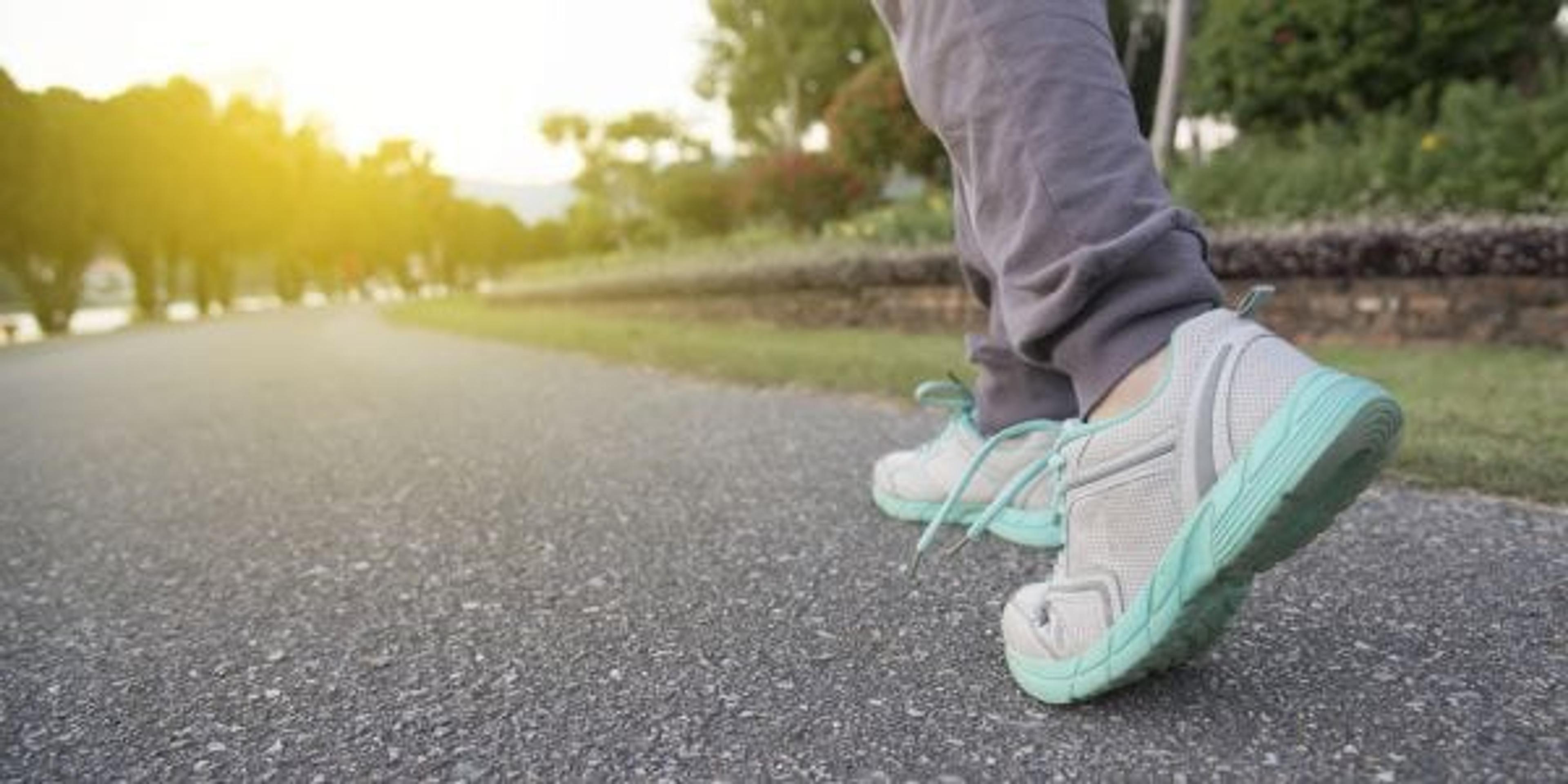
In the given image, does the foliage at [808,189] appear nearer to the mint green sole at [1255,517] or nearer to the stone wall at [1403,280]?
the stone wall at [1403,280]

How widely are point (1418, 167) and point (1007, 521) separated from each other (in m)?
4.89

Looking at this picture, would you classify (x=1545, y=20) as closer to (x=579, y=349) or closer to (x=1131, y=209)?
(x=579, y=349)

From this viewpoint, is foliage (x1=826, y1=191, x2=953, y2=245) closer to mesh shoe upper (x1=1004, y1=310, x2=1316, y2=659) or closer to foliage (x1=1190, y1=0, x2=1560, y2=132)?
foliage (x1=1190, y1=0, x2=1560, y2=132)

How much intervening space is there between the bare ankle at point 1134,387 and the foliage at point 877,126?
1051cm

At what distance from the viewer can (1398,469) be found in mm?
2092

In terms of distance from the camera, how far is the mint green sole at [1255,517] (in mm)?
865

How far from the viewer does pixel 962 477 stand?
61.6 inches

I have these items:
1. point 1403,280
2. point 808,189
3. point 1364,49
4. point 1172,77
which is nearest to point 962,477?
point 1403,280

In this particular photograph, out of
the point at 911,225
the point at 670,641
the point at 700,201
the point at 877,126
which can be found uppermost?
the point at 877,126

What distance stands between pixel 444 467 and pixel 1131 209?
210cm

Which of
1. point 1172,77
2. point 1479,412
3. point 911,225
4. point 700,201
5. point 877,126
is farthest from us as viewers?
point 700,201

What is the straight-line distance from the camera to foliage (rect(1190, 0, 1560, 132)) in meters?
6.56

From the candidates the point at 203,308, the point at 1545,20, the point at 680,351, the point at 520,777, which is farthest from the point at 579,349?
the point at 203,308

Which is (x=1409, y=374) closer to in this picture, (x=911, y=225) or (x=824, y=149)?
(x=911, y=225)
